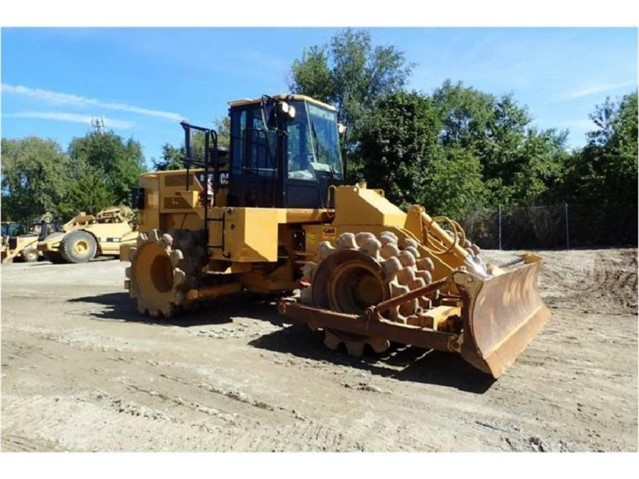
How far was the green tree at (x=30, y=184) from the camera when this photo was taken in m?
45.3

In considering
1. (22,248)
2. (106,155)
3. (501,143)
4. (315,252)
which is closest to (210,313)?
(315,252)

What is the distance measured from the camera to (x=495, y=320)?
17.0 ft

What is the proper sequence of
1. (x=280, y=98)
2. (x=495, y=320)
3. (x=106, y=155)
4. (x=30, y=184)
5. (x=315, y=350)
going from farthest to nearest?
(x=106, y=155), (x=30, y=184), (x=280, y=98), (x=315, y=350), (x=495, y=320)

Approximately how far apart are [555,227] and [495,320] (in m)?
15.9

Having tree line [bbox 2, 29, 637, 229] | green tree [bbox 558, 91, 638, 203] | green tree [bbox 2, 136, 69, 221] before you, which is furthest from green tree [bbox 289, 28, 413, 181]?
green tree [bbox 2, 136, 69, 221]

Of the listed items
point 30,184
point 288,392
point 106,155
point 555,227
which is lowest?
point 288,392

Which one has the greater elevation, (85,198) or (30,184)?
(30,184)

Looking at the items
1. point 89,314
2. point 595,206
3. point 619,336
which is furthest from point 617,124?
point 89,314

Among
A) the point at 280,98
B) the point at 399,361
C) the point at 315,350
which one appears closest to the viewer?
the point at 399,361

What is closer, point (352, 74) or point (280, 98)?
point (280, 98)

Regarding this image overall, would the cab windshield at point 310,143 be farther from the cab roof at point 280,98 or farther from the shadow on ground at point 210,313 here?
the shadow on ground at point 210,313

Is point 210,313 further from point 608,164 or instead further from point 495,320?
point 608,164

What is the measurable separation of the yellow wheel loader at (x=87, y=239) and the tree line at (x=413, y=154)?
4.95 meters

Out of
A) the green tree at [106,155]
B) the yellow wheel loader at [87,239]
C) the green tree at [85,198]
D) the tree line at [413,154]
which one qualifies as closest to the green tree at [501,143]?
the tree line at [413,154]
